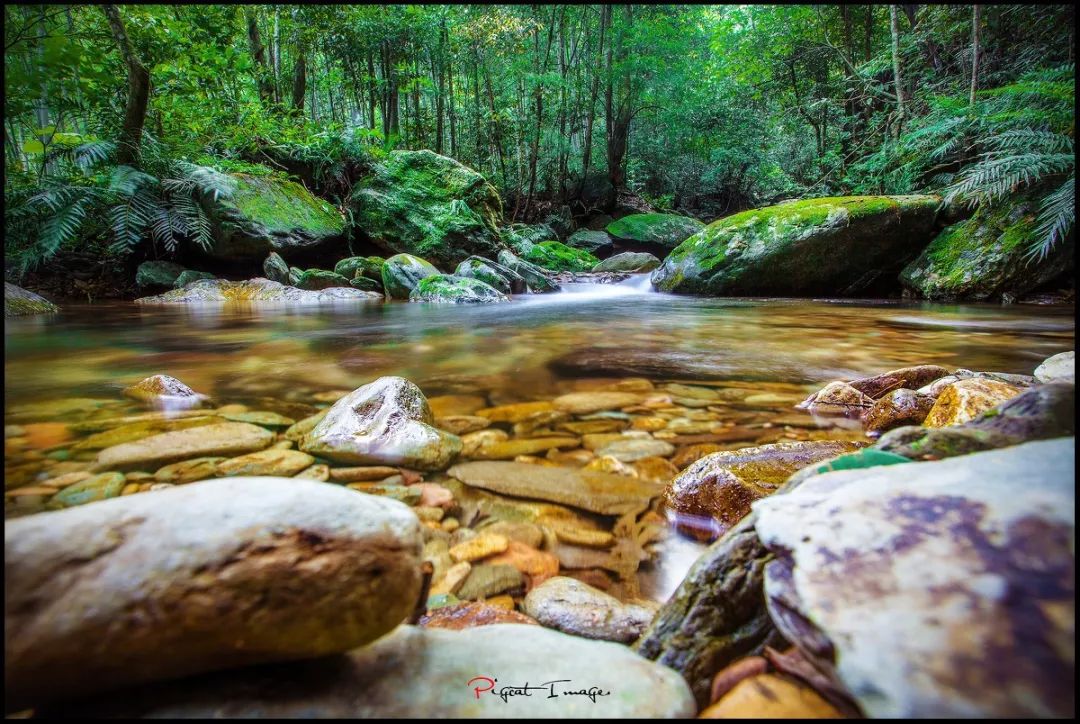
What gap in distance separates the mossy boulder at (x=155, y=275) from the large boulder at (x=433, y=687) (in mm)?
11302

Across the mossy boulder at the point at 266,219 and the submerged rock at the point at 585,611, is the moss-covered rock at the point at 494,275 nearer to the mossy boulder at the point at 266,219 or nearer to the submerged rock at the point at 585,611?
the mossy boulder at the point at 266,219

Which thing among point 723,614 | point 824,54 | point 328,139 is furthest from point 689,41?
→ point 723,614

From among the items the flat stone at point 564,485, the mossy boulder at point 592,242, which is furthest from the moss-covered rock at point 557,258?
the flat stone at point 564,485

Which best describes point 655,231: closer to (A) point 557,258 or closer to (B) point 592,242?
(B) point 592,242

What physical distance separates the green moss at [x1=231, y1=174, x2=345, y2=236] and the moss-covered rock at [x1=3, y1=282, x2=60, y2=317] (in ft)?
11.5

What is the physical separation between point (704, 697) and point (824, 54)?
13536 millimetres

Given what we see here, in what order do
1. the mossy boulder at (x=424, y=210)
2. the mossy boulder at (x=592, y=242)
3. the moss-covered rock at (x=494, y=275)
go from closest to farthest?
the moss-covered rock at (x=494, y=275) < the mossy boulder at (x=424, y=210) < the mossy boulder at (x=592, y=242)

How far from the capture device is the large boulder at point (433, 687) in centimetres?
67

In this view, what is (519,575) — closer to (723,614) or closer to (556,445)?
(723,614)

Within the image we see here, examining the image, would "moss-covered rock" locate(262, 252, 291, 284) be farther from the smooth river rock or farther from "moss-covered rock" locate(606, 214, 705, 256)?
"moss-covered rock" locate(606, 214, 705, 256)

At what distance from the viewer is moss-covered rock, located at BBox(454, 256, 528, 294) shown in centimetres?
1071

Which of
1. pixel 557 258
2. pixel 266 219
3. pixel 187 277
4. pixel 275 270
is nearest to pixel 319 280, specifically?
pixel 275 270

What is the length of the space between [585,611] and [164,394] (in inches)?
107

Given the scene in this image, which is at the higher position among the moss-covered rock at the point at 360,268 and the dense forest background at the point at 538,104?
the dense forest background at the point at 538,104
